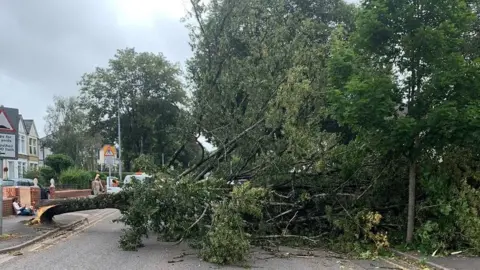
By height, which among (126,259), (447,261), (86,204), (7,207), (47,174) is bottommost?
(447,261)

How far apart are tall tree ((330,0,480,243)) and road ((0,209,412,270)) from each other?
271 centimetres

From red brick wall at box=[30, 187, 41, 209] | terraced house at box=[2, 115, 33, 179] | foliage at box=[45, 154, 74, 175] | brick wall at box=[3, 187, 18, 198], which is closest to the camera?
brick wall at box=[3, 187, 18, 198]

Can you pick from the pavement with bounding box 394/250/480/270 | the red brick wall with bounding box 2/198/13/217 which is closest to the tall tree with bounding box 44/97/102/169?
the red brick wall with bounding box 2/198/13/217

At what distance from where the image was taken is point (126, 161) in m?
56.3

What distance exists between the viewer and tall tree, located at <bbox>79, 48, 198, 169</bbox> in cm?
5228

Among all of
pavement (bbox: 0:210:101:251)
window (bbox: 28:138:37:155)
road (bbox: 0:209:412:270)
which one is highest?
window (bbox: 28:138:37:155)

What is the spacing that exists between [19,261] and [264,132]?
21.0ft

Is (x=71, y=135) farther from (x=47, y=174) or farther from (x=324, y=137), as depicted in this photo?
(x=324, y=137)

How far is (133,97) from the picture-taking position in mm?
53000

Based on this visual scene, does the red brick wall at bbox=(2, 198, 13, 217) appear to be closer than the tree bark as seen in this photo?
No

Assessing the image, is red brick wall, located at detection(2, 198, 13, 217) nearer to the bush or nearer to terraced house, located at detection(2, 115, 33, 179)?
the bush

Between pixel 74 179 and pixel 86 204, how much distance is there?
25785mm

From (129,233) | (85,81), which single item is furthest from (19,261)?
(85,81)

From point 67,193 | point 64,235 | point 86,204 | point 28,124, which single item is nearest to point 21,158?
point 28,124
